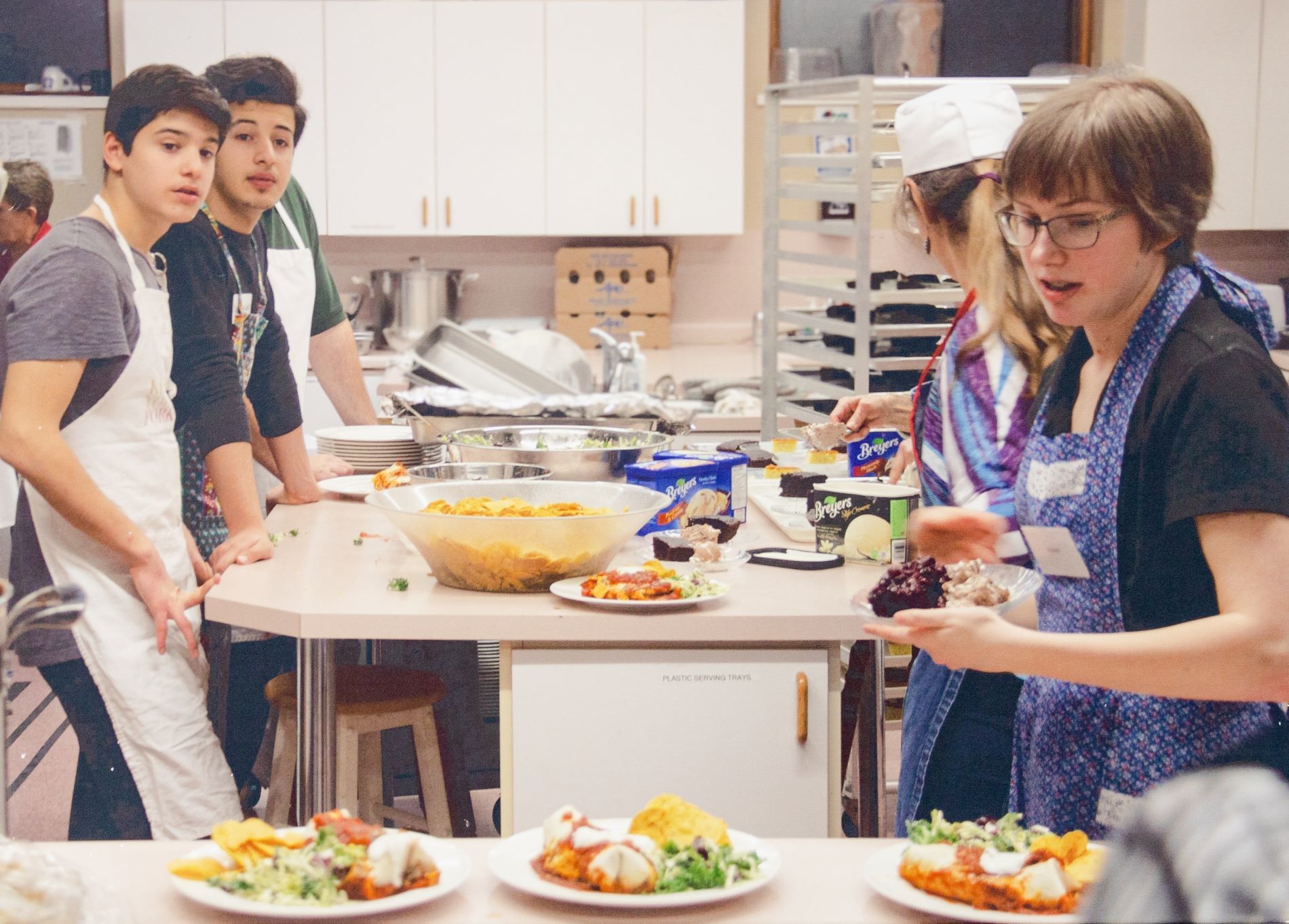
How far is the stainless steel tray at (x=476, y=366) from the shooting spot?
4.00 meters

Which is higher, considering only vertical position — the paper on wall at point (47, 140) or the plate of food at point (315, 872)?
the paper on wall at point (47, 140)

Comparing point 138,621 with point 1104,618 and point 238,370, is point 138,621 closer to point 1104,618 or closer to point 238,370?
point 238,370

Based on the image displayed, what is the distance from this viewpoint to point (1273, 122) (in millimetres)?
5625

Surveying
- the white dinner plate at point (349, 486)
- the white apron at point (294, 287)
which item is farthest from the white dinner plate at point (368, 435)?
the white apron at point (294, 287)

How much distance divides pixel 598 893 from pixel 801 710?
85 cm

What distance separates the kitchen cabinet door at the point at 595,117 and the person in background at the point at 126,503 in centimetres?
363

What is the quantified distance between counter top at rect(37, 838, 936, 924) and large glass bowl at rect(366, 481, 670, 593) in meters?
0.81

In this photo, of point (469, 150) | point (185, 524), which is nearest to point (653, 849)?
point (185, 524)

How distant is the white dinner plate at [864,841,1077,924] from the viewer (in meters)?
1.09

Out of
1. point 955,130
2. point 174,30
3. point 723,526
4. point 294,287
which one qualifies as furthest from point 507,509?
point 174,30

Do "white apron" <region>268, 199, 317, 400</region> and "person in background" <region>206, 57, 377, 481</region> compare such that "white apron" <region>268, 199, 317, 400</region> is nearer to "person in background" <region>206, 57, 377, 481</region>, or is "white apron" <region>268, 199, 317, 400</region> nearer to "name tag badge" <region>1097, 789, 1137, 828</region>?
"person in background" <region>206, 57, 377, 481</region>

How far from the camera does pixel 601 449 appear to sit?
2.60 metres

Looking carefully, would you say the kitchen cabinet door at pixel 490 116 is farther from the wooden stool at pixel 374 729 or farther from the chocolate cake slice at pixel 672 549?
the chocolate cake slice at pixel 672 549

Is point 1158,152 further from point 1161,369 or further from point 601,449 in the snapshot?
point 601,449
